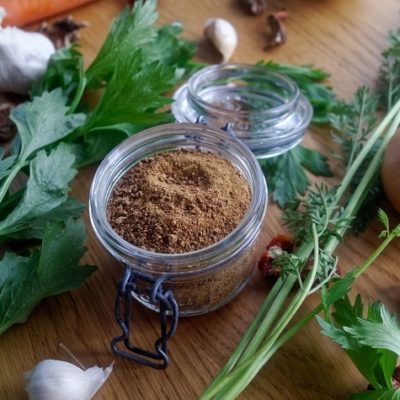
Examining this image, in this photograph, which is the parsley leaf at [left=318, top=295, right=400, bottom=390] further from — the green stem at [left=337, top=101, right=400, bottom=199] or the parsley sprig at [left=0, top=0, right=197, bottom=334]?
the parsley sprig at [left=0, top=0, right=197, bottom=334]

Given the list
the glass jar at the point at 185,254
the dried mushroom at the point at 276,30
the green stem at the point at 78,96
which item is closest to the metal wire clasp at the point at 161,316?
the glass jar at the point at 185,254

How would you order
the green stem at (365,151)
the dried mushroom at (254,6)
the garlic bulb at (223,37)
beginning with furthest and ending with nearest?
the dried mushroom at (254,6)
the garlic bulb at (223,37)
the green stem at (365,151)

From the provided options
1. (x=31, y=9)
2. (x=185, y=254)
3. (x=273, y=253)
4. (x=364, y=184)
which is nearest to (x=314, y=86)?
(x=364, y=184)

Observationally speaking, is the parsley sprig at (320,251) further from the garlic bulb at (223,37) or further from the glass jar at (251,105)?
the garlic bulb at (223,37)

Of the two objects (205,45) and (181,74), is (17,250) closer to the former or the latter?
(181,74)

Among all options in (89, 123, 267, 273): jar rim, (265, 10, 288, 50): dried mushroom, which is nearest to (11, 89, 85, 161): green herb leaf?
(89, 123, 267, 273): jar rim
